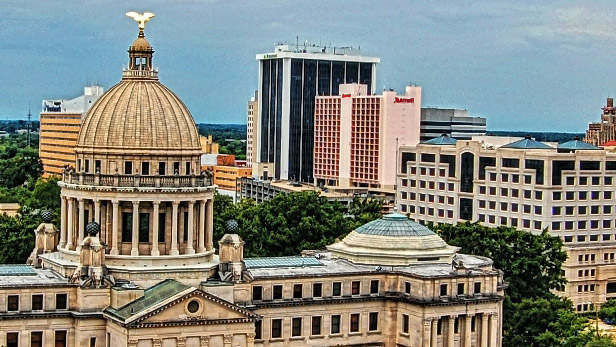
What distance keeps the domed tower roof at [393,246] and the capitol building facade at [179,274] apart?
15cm

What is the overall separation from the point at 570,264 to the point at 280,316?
77925 millimetres

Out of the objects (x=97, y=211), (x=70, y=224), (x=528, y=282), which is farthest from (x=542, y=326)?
(x=70, y=224)

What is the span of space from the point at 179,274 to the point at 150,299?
6678 mm

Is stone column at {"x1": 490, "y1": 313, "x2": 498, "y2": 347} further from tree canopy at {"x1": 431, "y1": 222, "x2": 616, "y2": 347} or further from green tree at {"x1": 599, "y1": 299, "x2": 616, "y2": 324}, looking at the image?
green tree at {"x1": 599, "y1": 299, "x2": 616, "y2": 324}

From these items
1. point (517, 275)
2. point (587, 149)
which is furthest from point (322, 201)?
point (587, 149)

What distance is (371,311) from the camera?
116 m

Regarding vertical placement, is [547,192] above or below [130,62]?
below

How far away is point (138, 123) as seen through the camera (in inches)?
4254

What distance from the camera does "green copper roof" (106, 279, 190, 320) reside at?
99750 mm

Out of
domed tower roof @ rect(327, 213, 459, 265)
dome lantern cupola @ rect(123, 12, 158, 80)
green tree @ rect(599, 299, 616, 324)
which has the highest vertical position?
dome lantern cupola @ rect(123, 12, 158, 80)

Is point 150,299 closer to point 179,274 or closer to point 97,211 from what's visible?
point 179,274

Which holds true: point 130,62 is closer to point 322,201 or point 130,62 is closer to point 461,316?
point 461,316

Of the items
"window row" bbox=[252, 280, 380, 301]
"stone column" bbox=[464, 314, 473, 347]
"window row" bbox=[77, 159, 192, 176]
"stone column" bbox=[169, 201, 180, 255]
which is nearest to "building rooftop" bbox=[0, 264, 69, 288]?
"stone column" bbox=[169, 201, 180, 255]

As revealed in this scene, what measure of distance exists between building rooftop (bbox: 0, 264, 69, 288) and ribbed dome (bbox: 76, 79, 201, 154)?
1071 cm
